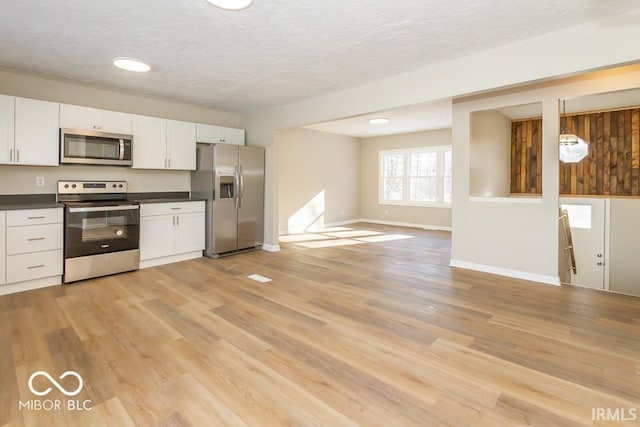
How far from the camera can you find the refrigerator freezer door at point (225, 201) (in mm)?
4992

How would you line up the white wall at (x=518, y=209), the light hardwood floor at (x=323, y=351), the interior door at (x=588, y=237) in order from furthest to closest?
the interior door at (x=588, y=237)
the white wall at (x=518, y=209)
the light hardwood floor at (x=323, y=351)

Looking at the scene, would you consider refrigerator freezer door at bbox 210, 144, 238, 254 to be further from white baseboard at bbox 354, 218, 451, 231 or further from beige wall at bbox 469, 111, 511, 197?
white baseboard at bbox 354, 218, 451, 231

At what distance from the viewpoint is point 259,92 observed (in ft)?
15.0

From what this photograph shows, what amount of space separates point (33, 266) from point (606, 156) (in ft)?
30.4

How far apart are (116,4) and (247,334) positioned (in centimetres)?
264

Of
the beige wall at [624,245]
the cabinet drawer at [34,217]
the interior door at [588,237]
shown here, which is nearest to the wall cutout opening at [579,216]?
the interior door at [588,237]

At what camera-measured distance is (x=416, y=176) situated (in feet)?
28.3

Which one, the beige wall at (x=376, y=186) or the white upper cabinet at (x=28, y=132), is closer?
the white upper cabinet at (x=28, y=132)

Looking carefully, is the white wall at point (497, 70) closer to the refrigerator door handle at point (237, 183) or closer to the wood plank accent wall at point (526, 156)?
the refrigerator door handle at point (237, 183)

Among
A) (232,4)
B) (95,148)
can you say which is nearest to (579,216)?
(232,4)

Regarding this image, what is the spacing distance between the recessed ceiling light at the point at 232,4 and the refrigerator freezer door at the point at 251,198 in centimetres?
299

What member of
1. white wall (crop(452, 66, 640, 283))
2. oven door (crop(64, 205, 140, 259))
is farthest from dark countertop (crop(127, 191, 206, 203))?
white wall (crop(452, 66, 640, 283))

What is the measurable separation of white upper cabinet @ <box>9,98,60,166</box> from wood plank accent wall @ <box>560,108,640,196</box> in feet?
28.5

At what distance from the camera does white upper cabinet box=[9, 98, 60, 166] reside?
3525mm
